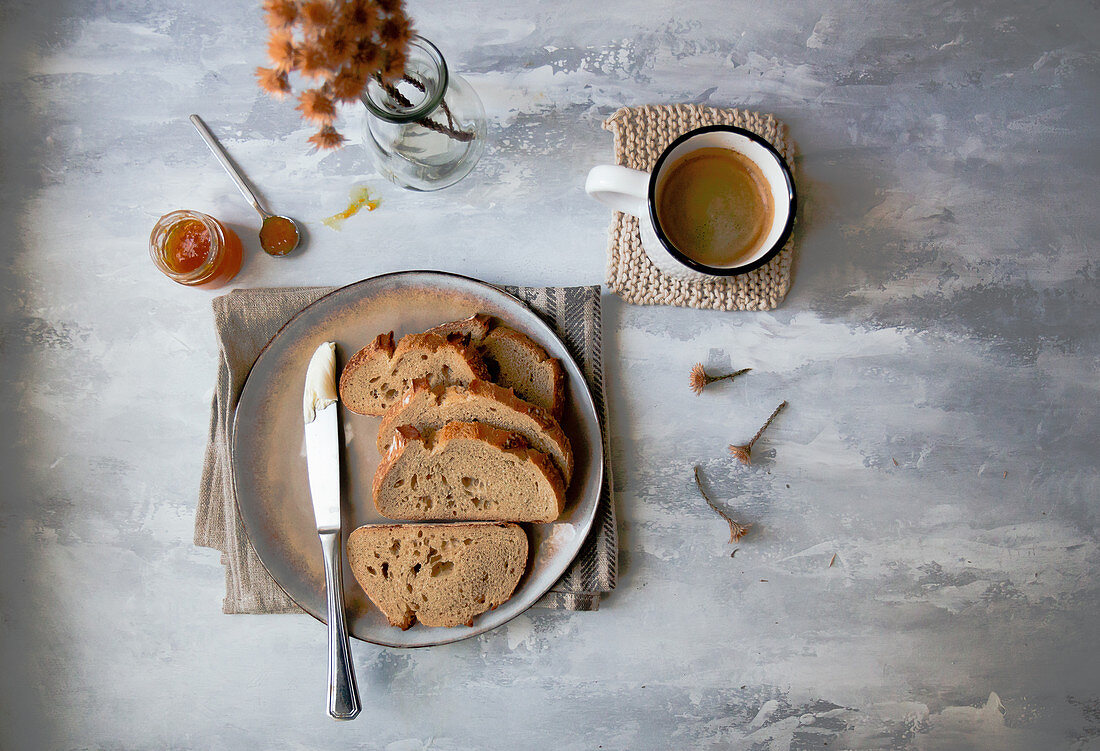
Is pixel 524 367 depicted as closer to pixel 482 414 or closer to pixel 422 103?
pixel 482 414

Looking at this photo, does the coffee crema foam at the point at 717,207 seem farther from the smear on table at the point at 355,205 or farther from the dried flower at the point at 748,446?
the smear on table at the point at 355,205

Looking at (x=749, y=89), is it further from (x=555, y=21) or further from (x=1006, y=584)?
(x=1006, y=584)

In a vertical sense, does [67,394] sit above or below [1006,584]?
above

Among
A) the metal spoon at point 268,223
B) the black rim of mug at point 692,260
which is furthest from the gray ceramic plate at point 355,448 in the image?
the black rim of mug at point 692,260

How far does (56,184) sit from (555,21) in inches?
45.7

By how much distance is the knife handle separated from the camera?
1.32 meters

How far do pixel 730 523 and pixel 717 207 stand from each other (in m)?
0.66

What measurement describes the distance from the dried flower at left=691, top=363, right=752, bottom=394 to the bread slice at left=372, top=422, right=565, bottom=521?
0.37 metres

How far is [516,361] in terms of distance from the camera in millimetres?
1354

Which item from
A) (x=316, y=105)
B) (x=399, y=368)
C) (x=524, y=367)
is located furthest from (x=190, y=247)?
(x=524, y=367)

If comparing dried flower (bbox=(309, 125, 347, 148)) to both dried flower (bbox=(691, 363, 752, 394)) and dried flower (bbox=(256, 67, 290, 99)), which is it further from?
dried flower (bbox=(691, 363, 752, 394))

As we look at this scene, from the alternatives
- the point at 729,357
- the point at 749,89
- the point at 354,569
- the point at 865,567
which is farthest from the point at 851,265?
the point at 354,569

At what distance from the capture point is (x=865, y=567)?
1489 millimetres

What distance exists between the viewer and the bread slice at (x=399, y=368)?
1.30m
